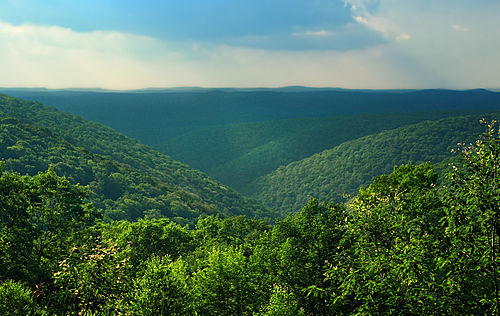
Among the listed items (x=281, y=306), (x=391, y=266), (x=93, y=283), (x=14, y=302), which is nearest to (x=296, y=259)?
(x=281, y=306)

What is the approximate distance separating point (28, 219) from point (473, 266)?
136 feet

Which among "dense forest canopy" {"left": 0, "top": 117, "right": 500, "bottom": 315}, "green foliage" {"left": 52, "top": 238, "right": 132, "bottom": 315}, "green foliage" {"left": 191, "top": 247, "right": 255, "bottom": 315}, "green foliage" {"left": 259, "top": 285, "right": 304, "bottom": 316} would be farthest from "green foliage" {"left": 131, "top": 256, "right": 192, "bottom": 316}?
"green foliage" {"left": 259, "top": 285, "right": 304, "bottom": 316}

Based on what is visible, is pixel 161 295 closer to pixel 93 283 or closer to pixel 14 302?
pixel 93 283

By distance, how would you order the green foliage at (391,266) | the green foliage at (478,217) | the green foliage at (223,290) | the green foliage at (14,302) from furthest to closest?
the green foliage at (223,290), the green foliage at (14,302), the green foliage at (391,266), the green foliage at (478,217)

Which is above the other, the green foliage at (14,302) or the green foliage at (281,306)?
the green foliage at (14,302)

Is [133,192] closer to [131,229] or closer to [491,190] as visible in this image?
[131,229]

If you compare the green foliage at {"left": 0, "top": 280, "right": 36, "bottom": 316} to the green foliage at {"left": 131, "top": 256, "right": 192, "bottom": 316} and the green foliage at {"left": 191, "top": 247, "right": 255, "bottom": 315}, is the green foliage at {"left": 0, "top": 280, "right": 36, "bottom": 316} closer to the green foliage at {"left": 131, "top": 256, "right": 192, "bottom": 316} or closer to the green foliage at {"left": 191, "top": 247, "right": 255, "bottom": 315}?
the green foliage at {"left": 131, "top": 256, "right": 192, "bottom": 316}

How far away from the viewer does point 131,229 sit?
58062 millimetres

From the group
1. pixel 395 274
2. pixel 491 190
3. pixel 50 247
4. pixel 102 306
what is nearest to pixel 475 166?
pixel 491 190

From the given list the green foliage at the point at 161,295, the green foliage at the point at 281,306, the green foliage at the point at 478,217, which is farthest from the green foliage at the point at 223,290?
the green foliage at the point at 478,217

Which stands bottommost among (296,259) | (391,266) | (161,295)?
(296,259)

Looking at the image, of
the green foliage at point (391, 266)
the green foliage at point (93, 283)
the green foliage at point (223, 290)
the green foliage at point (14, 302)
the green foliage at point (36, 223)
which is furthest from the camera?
the green foliage at point (36, 223)

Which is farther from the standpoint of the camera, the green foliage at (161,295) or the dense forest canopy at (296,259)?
the green foliage at (161,295)

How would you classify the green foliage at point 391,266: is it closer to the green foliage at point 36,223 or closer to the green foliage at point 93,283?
the green foliage at point 93,283
